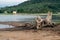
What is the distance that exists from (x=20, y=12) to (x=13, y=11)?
4.31 m

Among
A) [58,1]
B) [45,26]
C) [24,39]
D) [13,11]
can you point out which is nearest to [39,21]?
[45,26]

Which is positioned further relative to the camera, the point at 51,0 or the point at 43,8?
the point at 51,0

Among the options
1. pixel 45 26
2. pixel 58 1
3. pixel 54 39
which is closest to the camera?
pixel 54 39

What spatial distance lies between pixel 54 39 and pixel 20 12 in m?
110

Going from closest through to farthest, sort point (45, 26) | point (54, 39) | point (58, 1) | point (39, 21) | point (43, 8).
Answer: point (54, 39) < point (39, 21) < point (45, 26) < point (43, 8) < point (58, 1)

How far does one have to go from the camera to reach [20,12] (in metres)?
125

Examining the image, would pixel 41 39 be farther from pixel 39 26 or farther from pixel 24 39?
pixel 39 26

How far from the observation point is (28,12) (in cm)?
12256

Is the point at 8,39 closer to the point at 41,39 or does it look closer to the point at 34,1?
the point at 41,39

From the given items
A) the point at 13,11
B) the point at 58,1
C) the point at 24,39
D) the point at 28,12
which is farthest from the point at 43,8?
the point at 24,39

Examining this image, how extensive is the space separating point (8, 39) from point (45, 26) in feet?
30.8

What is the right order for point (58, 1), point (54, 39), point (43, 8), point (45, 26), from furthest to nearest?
point (58, 1), point (43, 8), point (45, 26), point (54, 39)

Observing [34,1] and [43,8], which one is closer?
[43,8]

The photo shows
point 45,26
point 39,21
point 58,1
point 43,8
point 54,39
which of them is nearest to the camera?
point 54,39
